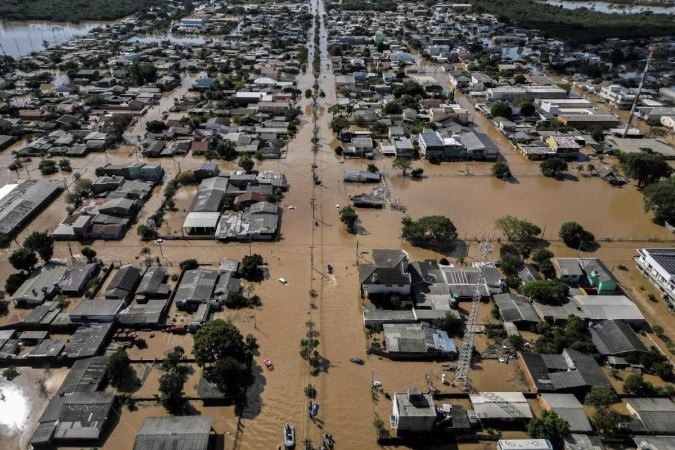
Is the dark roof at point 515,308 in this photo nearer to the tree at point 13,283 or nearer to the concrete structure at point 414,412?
the concrete structure at point 414,412

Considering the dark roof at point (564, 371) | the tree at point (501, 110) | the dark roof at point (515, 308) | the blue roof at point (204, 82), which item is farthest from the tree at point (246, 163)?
the tree at point (501, 110)

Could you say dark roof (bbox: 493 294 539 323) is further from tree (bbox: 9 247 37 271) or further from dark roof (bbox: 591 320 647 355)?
tree (bbox: 9 247 37 271)

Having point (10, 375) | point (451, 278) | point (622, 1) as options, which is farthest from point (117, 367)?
point (622, 1)

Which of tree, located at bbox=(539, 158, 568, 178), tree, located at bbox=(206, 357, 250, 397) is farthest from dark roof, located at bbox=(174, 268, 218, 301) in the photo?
tree, located at bbox=(539, 158, 568, 178)

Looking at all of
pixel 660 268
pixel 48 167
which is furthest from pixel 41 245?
pixel 660 268

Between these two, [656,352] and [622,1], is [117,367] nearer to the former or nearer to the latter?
[656,352]

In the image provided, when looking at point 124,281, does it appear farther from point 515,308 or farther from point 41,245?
point 515,308
